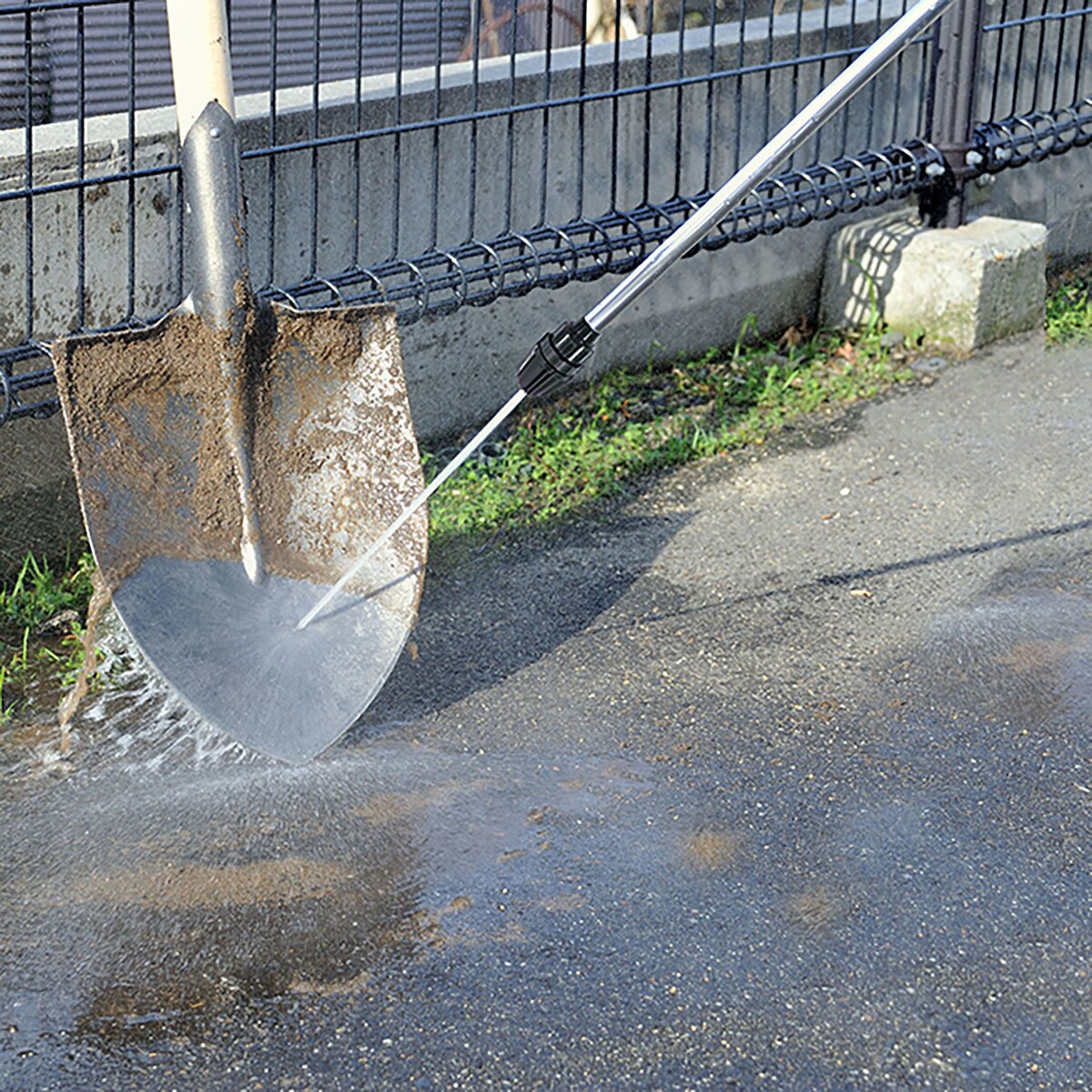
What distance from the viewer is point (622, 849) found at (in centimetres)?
284

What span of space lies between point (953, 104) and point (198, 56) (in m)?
3.27

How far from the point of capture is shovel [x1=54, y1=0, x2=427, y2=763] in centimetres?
300

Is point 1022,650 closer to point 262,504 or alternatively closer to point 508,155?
point 262,504

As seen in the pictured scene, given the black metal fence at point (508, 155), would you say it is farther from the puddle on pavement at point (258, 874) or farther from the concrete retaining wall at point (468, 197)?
the puddle on pavement at point (258, 874)

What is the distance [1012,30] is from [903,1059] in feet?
16.0

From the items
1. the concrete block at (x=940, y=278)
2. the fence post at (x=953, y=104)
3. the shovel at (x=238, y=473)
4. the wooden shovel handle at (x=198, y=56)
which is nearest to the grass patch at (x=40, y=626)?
the shovel at (x=238, y=473)

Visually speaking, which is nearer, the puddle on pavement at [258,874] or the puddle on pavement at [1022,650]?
the puddle on pavement at [258,874]

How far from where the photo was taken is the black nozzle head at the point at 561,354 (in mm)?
3012

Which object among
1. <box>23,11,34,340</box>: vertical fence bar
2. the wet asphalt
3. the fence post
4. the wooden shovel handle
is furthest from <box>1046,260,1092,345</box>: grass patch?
<box>23,11,34,340</box>: vertical fence bar

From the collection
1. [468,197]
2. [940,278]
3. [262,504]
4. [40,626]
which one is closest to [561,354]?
[262,504]

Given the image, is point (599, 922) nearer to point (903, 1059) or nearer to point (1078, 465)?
point (903, 1059)

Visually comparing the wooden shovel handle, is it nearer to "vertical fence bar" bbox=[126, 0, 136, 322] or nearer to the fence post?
"vertical fence bar" bbox=[126, 0, 136, 322]

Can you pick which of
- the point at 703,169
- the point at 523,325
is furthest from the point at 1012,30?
the point at 523,325

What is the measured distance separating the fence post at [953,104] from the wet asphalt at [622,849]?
1855 millimetres
